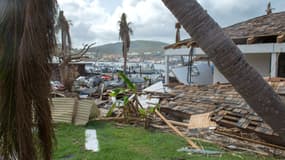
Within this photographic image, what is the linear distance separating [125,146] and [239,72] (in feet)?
17.7

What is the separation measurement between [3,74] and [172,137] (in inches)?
259

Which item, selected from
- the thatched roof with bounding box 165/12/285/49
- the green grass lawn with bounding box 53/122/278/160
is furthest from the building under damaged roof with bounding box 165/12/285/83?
the green grass lawn with bounding box 53/122/278/160

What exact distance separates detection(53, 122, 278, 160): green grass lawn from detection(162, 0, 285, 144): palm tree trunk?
3.90 meters

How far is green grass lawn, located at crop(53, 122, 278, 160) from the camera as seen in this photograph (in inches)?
240

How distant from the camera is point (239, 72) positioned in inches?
82.5

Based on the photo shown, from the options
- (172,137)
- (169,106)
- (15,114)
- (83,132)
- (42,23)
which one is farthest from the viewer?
(169,106)

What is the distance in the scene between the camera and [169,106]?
39.5 ft

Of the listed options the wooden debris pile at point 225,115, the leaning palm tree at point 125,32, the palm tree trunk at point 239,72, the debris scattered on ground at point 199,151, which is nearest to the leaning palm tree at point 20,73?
the palm tree trunk at point 239,72

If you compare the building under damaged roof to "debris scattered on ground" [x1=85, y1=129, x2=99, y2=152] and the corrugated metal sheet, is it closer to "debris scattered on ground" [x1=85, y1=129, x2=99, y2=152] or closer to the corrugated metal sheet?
"debris scattered on ground" [x1=85, y1=129, x2=99, y2=152]

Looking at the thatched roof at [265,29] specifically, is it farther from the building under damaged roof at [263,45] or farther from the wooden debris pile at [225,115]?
the wooden debris pile at [225,115]

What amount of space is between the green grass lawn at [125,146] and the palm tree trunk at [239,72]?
390 cm

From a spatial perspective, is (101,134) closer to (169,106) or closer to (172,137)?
(172,137)

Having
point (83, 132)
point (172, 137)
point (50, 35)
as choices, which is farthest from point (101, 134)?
point (50, 35)

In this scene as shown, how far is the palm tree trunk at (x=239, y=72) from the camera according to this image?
209 centimetres
